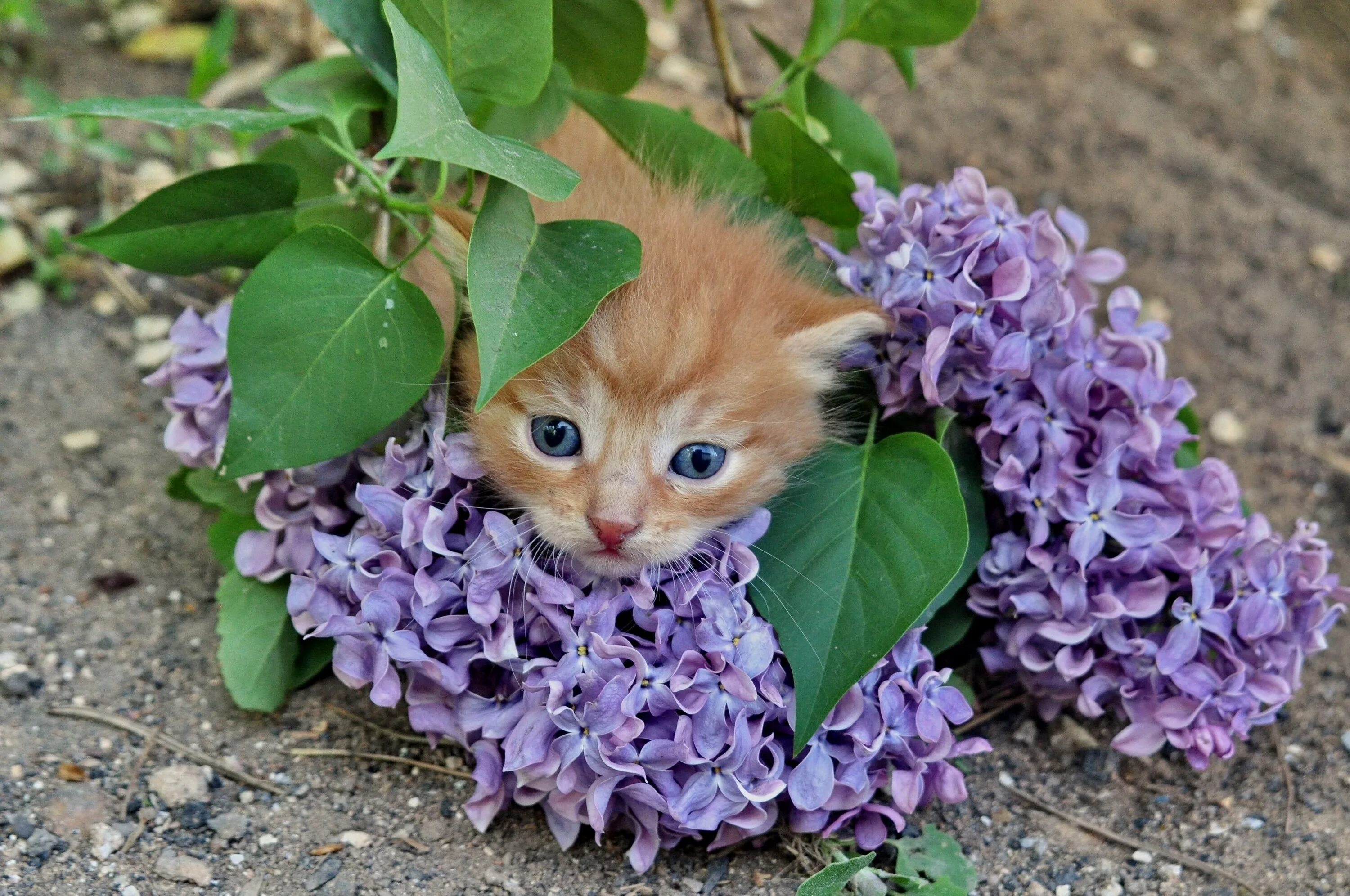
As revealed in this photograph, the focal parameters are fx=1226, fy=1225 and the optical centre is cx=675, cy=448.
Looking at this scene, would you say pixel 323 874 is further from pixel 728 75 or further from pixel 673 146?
pixel 728 75

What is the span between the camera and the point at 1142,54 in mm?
Answer: 4191

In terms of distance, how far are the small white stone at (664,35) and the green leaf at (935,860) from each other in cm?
289

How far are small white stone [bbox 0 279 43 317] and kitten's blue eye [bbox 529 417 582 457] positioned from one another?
1699mm

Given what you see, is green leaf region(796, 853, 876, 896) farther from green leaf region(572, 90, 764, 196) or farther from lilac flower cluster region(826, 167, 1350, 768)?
green leaf region(572, 90, 764, 196)

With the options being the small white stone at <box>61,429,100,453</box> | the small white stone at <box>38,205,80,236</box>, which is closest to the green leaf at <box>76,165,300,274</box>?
the small white stone at <box>61,429,100,453</box>

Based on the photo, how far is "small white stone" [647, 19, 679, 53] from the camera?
13.5 ft

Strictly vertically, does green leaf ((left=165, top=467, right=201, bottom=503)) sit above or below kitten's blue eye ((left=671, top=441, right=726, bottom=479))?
below

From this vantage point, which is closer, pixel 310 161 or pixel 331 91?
pixel 331 91

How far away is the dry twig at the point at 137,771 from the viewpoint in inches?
78.0

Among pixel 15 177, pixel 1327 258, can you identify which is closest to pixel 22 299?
pixel 15 177

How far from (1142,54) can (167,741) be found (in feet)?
12.2

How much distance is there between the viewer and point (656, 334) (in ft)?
6.27

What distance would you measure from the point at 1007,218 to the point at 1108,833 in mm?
1079

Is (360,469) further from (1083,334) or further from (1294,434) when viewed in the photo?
(1294,434)
